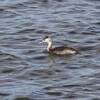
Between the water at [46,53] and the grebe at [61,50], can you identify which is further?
the grebe at [61,50]

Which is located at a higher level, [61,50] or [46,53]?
[61,50]

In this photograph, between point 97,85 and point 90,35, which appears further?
point 90,35

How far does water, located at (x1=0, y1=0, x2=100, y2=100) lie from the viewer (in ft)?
66.3

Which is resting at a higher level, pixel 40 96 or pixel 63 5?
pixel 63 5

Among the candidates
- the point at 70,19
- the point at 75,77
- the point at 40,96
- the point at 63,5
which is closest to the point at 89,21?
the point at 70,19

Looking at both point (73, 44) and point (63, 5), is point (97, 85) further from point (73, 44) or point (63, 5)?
point (63, 5)

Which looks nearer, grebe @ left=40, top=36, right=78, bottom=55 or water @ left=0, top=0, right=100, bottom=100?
water @ left=0, top=0, right=100, bottom=100

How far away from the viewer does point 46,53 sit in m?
24.1

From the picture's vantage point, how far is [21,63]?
74.9 feet

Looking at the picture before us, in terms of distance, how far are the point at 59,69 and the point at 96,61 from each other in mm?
1527

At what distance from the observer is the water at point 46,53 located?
20219 mm

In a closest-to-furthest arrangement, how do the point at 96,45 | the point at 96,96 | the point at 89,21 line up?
the point at 96,96, the point at 96,45, the point at 89,21

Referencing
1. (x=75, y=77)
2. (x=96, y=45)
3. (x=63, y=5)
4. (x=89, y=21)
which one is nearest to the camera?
(x=75, y=77)

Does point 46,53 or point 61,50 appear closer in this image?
point 61,50
